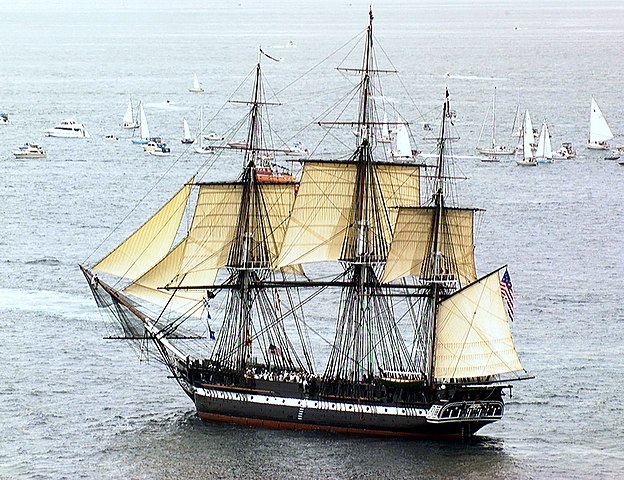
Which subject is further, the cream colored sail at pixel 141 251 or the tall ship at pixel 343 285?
the cream colored sail at pixel 141 251

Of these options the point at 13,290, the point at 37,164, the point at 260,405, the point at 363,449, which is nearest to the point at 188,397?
the point at 260,405

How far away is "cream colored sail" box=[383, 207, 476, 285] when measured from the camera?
284ft

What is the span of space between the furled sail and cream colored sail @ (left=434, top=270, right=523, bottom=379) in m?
7.62

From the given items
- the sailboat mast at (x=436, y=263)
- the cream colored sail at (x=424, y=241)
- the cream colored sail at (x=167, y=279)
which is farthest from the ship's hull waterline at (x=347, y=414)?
the cream colored sail at (x=424, y=241)

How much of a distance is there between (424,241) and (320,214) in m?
6.13

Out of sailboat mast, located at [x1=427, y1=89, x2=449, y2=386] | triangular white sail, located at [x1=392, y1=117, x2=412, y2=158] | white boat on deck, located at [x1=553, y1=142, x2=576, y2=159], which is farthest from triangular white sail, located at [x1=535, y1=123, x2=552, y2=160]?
sailboat mast, located at [x1=427, y1=89, x2=449, y2=386]

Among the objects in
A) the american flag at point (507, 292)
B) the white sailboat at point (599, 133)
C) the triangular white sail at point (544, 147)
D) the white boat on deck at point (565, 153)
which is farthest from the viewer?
the white sailboat at point (599, 133)

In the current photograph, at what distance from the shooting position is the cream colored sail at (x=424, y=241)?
86.5 metres

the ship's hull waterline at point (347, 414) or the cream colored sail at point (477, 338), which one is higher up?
the cream colored sail at point (477, 338)

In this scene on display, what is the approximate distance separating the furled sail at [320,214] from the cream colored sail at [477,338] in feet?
25.0

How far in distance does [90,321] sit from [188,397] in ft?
59.8

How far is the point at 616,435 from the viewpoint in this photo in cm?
8594

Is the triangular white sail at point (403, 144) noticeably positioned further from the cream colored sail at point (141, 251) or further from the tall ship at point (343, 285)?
the cream colored sail at point (141, 251)

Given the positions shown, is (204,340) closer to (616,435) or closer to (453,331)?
(453,331)
